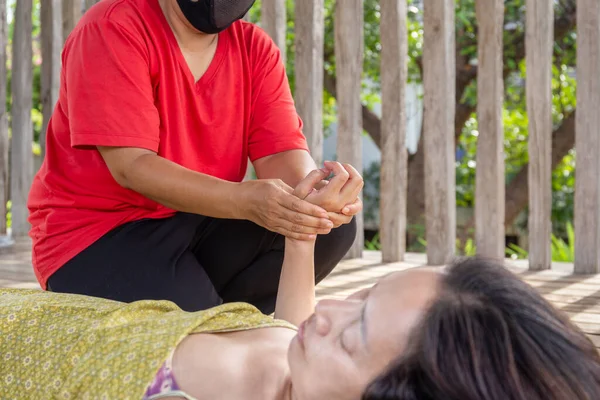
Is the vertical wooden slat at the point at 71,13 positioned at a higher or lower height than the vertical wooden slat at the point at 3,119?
higher

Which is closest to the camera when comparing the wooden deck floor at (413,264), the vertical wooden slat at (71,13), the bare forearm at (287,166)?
the bare forearm at (287,166)

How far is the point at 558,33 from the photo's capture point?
646 cm

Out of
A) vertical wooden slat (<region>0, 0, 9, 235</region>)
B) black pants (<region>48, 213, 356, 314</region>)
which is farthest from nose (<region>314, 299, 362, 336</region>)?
vertical wooden slat (<region>0, 0, 9, 235</region>)

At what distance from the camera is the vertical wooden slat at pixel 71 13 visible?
412cm

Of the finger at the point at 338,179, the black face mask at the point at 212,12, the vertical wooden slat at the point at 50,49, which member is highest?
the vertical wooden slat at the point at 50,49

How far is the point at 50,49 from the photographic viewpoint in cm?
417

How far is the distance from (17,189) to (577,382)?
3.76 meters

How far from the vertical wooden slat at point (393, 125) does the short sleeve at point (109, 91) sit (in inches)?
68.3

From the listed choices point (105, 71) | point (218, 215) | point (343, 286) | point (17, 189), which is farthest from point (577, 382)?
point (17, 189)

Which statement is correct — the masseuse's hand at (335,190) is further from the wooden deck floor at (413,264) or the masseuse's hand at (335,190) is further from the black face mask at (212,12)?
the wooden deck floor at (413,264)

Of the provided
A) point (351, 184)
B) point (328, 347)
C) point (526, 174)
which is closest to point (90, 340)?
point (328, 347)

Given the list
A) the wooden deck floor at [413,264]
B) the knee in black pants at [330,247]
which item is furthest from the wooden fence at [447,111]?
the knee in black pants at [330,247]

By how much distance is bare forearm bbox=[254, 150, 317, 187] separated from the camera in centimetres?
236

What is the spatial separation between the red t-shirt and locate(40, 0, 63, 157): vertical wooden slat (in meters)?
1.95
